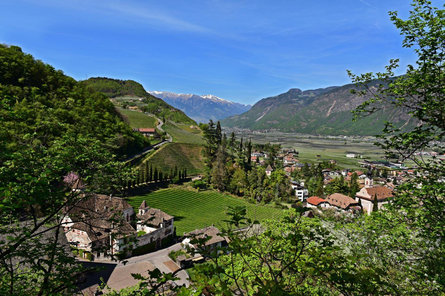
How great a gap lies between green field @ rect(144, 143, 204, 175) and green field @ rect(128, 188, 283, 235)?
11.7 m

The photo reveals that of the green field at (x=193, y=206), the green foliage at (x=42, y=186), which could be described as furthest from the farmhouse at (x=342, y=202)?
the green foliage at (x=42, y=186)

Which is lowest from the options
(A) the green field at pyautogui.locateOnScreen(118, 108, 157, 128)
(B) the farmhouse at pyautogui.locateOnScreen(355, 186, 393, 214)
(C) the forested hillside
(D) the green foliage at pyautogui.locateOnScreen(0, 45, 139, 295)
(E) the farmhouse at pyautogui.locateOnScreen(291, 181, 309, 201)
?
(E) the farmhouse at pyautogui.locateOnScreen(291, 181, 309, 201)

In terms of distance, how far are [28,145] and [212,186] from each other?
55.0 meters

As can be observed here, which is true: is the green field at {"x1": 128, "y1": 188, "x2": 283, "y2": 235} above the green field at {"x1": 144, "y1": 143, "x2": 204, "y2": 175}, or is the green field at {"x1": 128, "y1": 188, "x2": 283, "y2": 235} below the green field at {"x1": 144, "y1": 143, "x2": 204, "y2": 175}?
below

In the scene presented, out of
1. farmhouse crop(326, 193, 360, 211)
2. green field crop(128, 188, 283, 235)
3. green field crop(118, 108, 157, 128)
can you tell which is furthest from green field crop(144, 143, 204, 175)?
farmhouse crop(326, 193, 360, 211)

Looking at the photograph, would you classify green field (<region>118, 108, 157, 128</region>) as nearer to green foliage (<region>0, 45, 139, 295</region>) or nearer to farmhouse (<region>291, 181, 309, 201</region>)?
farmhouse (<region>291, 181, 309, 201</region>)

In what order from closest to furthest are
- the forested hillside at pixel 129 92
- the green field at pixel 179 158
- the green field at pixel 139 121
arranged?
1. the green field at pixel 179 158
2. the green field at pixel 139 121
3. the forested hillside at pixel 129 92

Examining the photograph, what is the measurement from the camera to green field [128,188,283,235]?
134 ft

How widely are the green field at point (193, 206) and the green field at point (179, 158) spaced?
460 inches

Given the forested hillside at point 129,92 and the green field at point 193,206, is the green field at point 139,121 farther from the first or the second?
the green field at point 193,206

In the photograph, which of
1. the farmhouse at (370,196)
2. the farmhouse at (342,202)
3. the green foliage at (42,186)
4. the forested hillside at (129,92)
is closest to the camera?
the green foliage at (42,186)

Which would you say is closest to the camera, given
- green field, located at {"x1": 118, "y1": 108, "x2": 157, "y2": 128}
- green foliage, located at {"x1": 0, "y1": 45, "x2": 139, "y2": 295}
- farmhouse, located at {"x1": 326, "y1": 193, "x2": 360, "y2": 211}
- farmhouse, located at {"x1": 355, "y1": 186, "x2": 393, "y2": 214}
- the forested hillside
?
green foliage, located at {"x1": 0, "y1": 45, "x2": 139, "y2": 295}

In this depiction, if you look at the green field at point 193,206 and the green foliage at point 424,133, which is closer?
the green foliage at point 424,133

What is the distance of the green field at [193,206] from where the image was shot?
40969 millimetres
